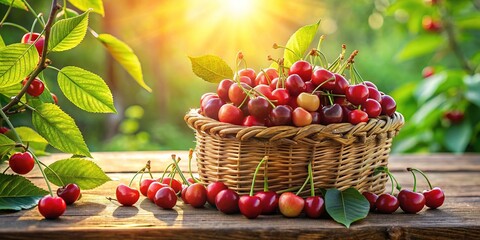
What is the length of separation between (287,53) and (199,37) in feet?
22.2

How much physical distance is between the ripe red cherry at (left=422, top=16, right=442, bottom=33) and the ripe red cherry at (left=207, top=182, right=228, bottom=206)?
81.6 inches

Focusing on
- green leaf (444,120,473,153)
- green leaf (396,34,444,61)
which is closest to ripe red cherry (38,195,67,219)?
green leaf (444,120,473,153)

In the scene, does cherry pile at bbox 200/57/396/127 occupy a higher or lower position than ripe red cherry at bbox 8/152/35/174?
higher

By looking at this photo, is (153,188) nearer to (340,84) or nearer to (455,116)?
(340,84)

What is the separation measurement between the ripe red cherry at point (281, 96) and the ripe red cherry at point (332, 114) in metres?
0.07

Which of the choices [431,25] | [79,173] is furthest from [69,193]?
[431,25]

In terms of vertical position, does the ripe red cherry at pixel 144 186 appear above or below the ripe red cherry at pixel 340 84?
below

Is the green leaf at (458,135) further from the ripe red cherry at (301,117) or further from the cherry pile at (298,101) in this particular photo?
the ripe red cherry at (301,117)

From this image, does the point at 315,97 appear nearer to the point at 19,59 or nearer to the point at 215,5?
the point at 19,59

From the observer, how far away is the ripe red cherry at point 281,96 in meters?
1.27

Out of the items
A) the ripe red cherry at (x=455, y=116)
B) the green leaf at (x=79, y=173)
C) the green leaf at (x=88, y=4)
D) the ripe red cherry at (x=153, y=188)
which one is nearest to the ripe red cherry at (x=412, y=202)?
the ripe red cherry at (x=153, y=188)

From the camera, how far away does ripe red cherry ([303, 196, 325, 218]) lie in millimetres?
1207

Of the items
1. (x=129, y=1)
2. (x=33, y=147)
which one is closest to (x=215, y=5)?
(x=129, y=1)

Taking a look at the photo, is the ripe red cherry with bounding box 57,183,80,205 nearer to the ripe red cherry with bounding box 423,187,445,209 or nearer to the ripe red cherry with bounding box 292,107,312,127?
the ripe red cherry with bounding box 292,107,312,127
